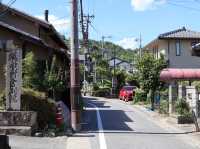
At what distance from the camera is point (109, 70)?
97.4m

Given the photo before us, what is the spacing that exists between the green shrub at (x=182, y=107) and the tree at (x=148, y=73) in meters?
13.7

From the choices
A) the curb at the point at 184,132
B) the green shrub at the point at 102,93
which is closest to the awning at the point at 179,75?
the curb at the point at 184,132

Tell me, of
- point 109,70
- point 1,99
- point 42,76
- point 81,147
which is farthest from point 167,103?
point 109,70

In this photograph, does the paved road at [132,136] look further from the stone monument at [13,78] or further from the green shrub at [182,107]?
the stone monument at [13,78]

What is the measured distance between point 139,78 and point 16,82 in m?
24.0

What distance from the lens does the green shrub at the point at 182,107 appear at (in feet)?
91.9

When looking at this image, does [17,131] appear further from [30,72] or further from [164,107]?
[164,107]

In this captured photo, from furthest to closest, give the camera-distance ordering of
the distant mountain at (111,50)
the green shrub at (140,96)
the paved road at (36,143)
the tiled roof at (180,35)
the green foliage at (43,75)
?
1. the distant mountain at (111,50)
2. the tiled roof at (180,35)
3. the green shrub at (140,96)
4. the green foliage at (43,75)
5. the paved road at (36,143)

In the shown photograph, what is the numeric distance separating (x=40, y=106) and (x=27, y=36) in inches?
220

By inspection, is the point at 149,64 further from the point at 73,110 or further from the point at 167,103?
the point at 73,110

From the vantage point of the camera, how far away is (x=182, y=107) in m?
28.5

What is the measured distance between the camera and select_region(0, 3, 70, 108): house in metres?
26.0

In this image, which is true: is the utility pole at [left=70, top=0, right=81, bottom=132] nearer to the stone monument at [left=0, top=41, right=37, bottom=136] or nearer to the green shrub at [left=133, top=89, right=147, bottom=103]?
the stone monument at [left=0, top=41, right=37, bottom=136]

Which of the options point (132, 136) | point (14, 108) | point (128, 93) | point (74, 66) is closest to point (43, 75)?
point (74, 66)
